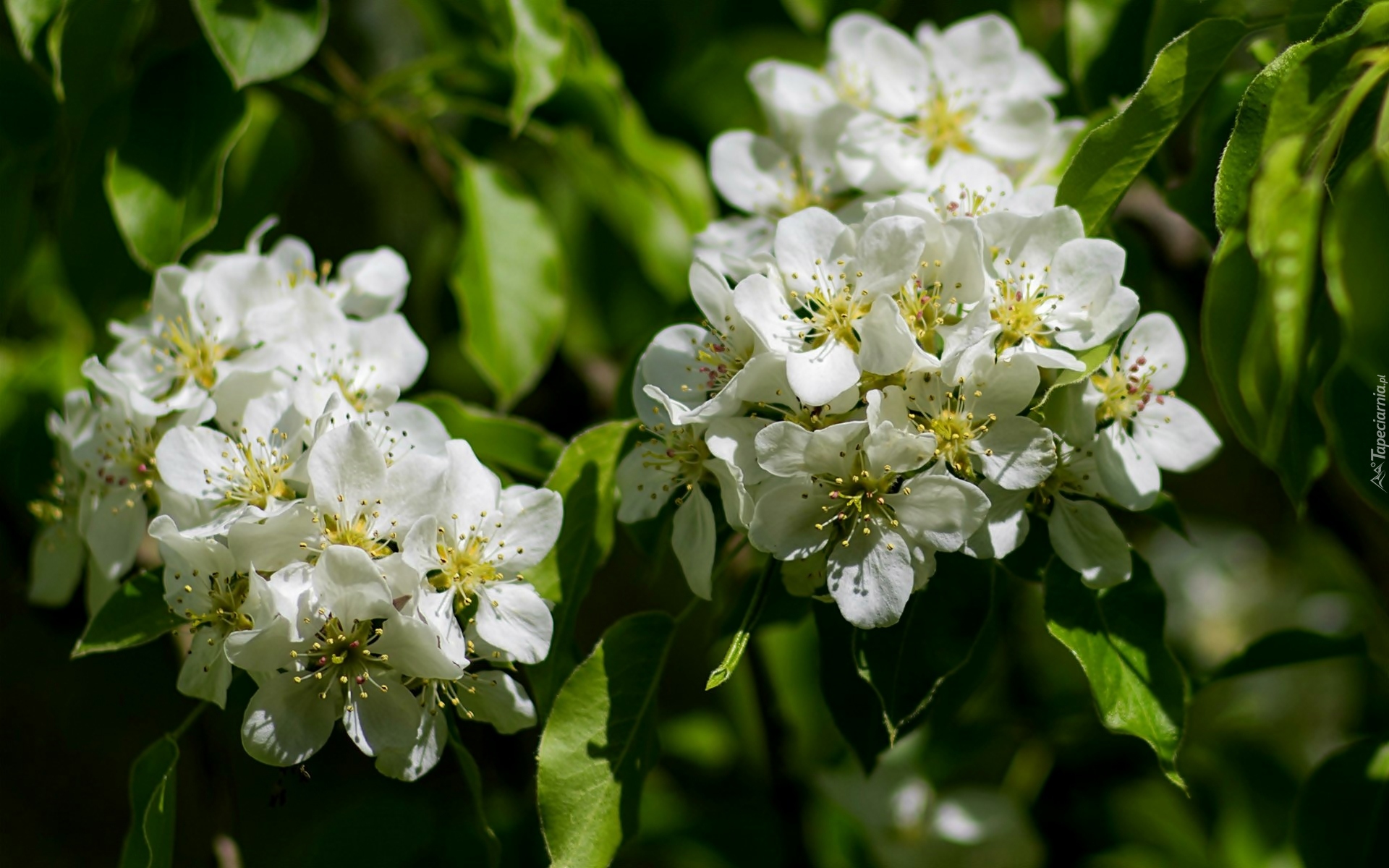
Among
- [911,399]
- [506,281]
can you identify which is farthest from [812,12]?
[911,399]

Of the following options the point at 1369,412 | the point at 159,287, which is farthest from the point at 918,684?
the point at 159,287

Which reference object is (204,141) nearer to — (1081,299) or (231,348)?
(231,348)

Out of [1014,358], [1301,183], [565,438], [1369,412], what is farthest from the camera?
[565,438]

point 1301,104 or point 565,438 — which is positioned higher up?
point 1301,104

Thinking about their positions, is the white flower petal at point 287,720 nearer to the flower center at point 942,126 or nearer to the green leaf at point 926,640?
the green leaf at point 926,640

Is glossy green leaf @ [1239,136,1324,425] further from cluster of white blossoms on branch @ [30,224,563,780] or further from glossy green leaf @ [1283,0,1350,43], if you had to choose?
cluster of white blossoms on branch @ [30,224,563,780]

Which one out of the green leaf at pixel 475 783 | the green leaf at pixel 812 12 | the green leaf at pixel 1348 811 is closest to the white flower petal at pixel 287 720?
the green leaf at pixel 475 783
